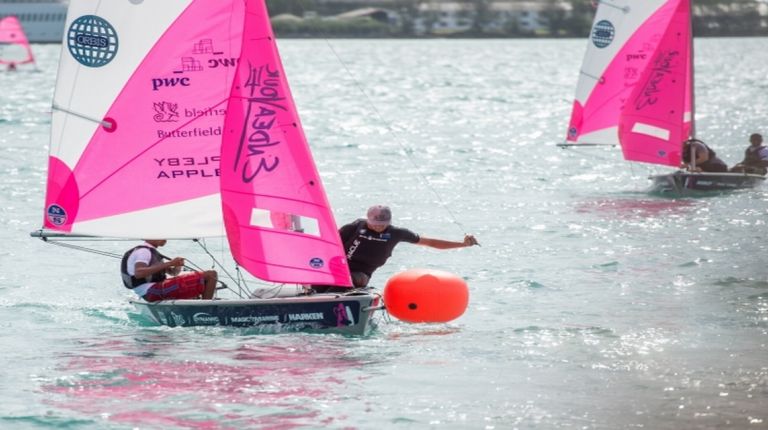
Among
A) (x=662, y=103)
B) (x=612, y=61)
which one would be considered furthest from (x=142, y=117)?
(x=612, y=61)

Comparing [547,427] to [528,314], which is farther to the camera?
[528,314]

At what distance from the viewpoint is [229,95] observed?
16.5 metres

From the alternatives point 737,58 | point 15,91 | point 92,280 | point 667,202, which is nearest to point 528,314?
point 92,280

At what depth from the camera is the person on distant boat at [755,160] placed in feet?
99.4

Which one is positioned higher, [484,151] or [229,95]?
[229,95]

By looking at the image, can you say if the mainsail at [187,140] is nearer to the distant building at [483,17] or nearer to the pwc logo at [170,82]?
the pwc logo at [170,82]

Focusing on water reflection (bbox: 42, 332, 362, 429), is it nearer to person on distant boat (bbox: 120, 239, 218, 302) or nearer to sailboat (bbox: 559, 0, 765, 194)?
person on distant boat (bbox: 120, 239, 218, 302)

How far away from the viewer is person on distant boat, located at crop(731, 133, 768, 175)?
30297 millimetres

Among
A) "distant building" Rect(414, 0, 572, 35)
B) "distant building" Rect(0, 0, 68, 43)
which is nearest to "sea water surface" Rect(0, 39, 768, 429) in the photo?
"distant building" Rect(0, 0, 68, 43)

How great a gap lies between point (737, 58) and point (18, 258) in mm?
116267

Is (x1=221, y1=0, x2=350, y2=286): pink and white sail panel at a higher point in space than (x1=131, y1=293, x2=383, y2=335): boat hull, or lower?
higher

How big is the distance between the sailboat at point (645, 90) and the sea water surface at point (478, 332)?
2.48ft

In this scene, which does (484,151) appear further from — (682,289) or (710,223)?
(682,289)

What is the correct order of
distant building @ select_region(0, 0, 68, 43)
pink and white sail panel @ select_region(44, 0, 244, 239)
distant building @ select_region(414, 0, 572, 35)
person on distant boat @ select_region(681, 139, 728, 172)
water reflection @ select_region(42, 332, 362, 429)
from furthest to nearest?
distant building @ select_region(414, 0, 572, 35) < distant building @ select_region(0, 0, 68, 43) < person on distant boat @ select_region(681, 139, 728, 172) < pink and white sail panel @ select_region(44, 0, 244, 239) < water reflection @ select_region(42, 332, 362, 429)
